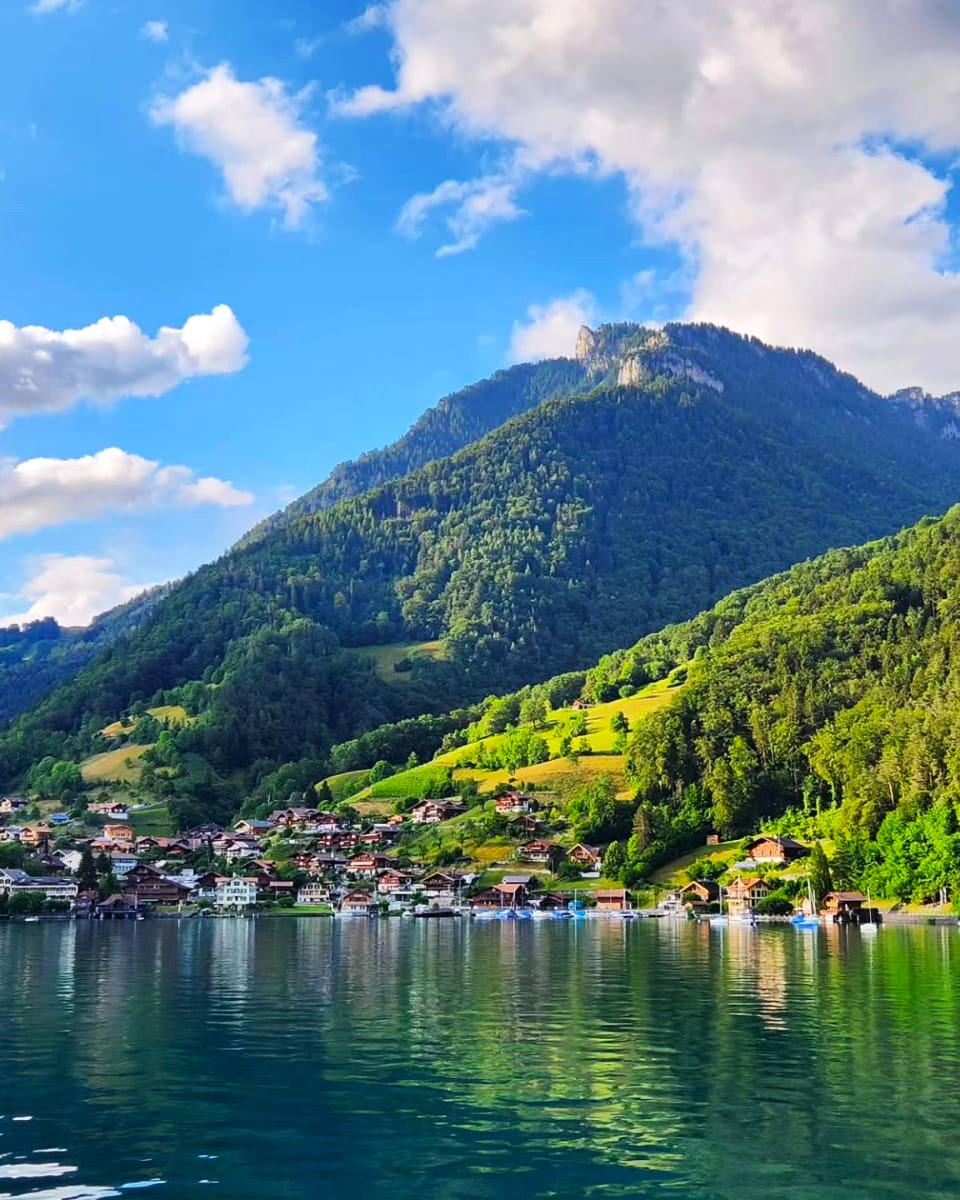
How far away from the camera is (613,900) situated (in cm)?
15162

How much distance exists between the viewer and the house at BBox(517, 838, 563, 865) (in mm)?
173750

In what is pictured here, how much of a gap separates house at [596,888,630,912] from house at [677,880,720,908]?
753cm

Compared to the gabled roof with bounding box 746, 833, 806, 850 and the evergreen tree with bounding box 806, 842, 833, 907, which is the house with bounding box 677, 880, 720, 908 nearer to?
the gabled roof with bounding box 746, 833, 806, 850

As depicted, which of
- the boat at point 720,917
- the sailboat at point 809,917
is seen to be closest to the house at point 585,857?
the boat at point 720,917

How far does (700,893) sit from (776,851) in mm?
11320

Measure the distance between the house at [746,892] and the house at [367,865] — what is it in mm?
68047

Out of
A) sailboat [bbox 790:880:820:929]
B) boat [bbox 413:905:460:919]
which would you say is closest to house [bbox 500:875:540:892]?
boat [bbox 413:905:460:919]

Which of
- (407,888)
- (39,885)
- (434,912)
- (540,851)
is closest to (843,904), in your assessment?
(434,912)

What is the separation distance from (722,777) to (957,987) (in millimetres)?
116609

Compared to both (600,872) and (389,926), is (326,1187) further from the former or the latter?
(600,872)

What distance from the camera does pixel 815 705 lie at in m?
179

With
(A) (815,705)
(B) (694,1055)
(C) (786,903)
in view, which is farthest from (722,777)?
(B) (694,1055)

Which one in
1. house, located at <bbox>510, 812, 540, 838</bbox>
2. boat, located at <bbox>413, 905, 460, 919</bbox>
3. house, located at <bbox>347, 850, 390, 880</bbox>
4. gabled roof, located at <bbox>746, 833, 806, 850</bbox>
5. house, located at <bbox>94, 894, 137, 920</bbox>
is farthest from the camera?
house, located at <bbox>347, 850, 390, 880</bbox>

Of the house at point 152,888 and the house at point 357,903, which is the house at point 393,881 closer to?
the house at point 357,903
